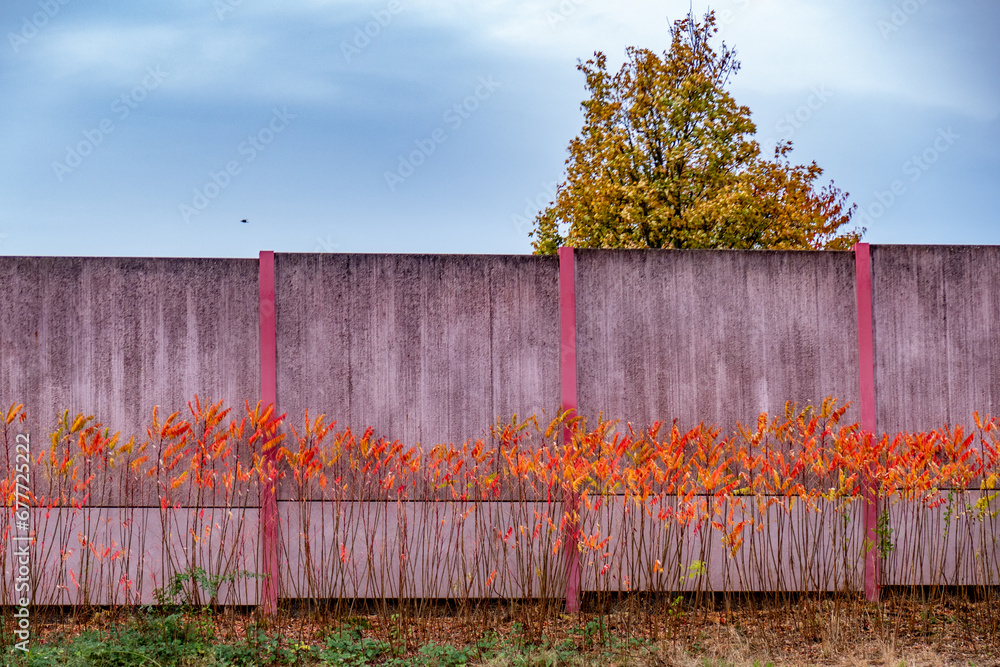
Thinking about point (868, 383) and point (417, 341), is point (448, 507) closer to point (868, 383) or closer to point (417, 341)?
point (417, 341)

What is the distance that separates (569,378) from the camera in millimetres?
4590

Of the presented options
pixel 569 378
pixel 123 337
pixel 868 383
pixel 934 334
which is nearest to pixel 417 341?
pixel 569 378

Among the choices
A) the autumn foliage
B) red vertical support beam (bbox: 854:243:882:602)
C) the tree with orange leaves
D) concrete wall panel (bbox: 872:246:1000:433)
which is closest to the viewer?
the autumn foliage

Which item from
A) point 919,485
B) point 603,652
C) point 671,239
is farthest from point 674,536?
point 671,239

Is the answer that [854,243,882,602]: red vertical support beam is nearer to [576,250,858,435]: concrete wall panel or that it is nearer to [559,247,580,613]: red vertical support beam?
[576,250,858,435]: concrete wall panel

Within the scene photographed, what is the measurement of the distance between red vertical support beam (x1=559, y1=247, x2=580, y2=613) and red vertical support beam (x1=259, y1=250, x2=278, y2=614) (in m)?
1.67

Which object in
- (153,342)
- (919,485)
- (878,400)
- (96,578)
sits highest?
(153,342)

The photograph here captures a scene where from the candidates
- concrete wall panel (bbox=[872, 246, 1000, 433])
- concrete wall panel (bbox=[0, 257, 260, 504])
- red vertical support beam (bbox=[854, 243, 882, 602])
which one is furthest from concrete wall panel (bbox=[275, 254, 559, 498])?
concrete wall panel (bbox=[872, 246, 1000, 433])

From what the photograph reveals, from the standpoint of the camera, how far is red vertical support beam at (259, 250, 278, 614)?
4465mm

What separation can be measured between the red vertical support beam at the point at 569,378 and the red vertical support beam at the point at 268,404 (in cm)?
167

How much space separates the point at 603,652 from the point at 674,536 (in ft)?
2.65

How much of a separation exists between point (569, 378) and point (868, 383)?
181 centimetres

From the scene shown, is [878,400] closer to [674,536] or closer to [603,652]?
[674,536]

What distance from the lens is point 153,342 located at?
4.58 metres
